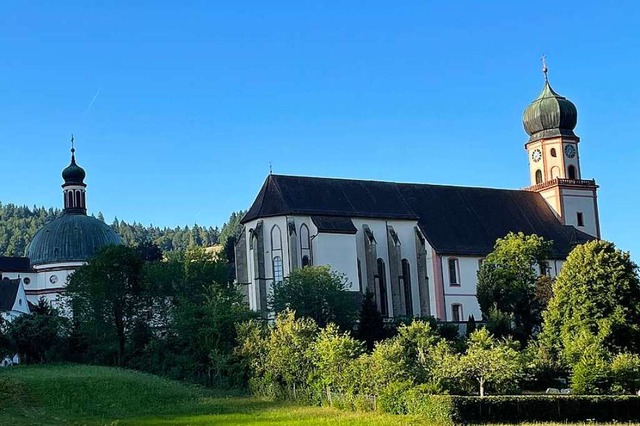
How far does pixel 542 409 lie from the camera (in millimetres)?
42750

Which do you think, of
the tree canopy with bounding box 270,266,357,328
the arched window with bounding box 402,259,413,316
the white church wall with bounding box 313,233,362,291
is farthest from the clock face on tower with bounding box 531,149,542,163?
the tree canopy with bounding box 270,266,357,328

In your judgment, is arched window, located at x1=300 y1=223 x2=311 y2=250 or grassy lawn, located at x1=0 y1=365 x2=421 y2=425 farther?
arched window, located at x1=300 y1=223 x2=311 y2=250

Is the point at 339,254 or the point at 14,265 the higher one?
the point at 14,265

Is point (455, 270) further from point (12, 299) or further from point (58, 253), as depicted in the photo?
point (58, 253)

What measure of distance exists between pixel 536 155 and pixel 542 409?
51854 millimetres

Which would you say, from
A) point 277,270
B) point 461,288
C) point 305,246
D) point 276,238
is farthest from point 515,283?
point 276,238

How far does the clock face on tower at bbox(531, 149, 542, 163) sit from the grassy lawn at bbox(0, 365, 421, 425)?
44456 millimetres

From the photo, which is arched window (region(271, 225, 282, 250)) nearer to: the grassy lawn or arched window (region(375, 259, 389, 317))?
arched window (region(375, 259, 389, 317))

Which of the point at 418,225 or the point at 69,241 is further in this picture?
the point at 69,241

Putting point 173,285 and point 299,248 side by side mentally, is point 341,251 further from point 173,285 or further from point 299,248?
point 173,285

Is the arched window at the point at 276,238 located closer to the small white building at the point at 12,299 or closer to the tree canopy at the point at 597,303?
the tree canopy at the point at 597,303

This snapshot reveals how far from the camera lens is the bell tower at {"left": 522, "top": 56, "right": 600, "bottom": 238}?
9025cm

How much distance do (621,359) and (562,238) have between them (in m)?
36.2

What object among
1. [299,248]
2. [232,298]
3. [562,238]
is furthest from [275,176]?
[562,238]
